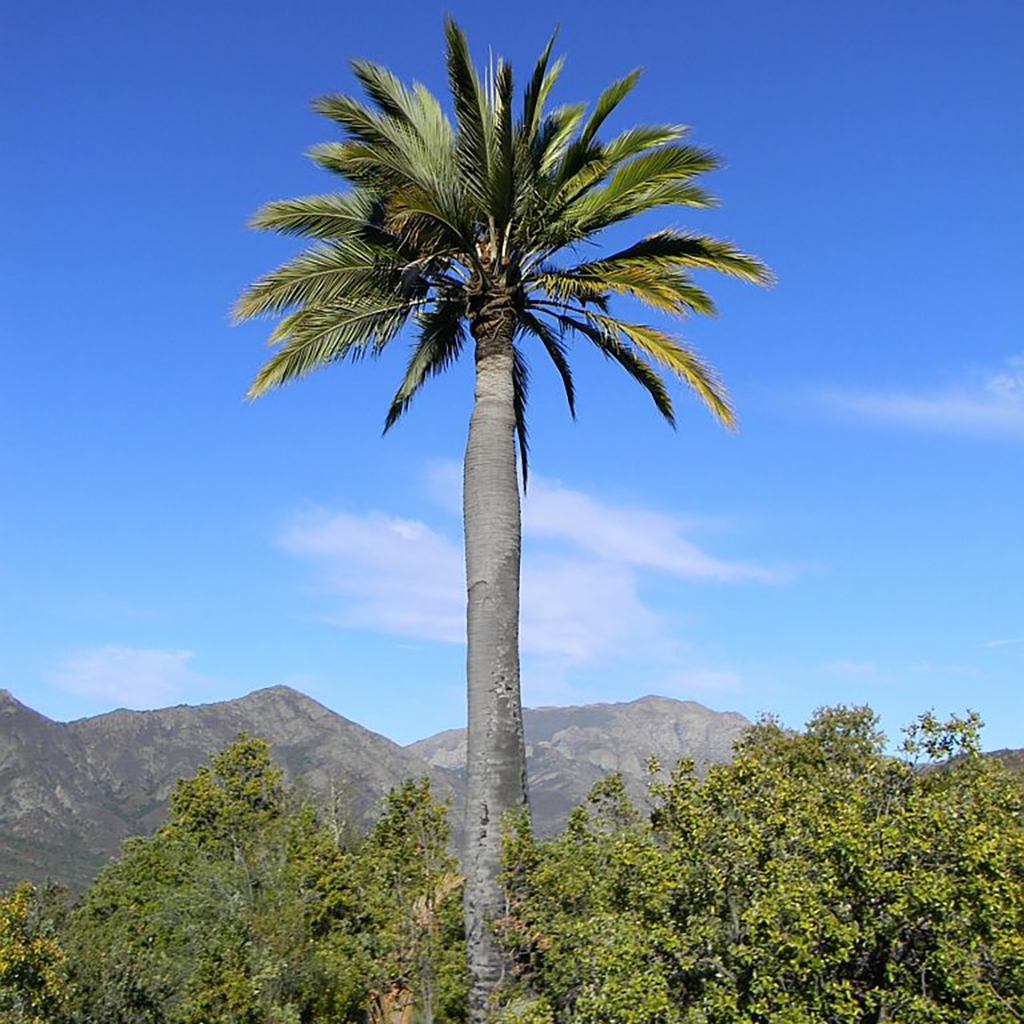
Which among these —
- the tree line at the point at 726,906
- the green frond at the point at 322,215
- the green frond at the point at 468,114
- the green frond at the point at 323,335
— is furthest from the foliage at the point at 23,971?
the green frond at the point at 468,114

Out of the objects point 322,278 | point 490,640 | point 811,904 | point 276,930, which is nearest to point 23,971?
point 276,930

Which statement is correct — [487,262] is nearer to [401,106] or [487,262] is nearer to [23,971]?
[401,106]

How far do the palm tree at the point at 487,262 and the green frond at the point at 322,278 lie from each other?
0.02 m

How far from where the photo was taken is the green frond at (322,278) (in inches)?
477

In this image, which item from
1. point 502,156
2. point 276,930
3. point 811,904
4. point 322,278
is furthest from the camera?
point 276,930

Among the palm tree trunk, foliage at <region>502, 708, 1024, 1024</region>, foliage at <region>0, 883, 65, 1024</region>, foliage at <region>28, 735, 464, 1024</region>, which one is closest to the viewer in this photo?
foliage at <region>502, 708, 1024, 1024</region>

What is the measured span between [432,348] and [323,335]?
5.40ft

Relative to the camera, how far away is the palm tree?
406 inches

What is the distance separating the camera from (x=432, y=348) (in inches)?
516

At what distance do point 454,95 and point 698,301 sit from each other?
12.3 ft

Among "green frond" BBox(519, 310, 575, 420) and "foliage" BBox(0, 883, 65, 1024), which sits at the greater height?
"green frond" BBox(519, 310, 575, 420)

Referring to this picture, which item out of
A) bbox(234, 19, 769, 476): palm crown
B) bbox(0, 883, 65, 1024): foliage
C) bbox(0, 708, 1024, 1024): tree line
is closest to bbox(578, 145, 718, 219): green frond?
bbox(234, 19, 769, 476): palm crown

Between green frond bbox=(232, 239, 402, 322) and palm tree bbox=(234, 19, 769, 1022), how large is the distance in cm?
2

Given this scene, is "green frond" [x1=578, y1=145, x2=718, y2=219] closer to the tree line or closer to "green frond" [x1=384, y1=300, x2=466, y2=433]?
"green frond" [x1=384, y1=300, x2=466, y2=433]
